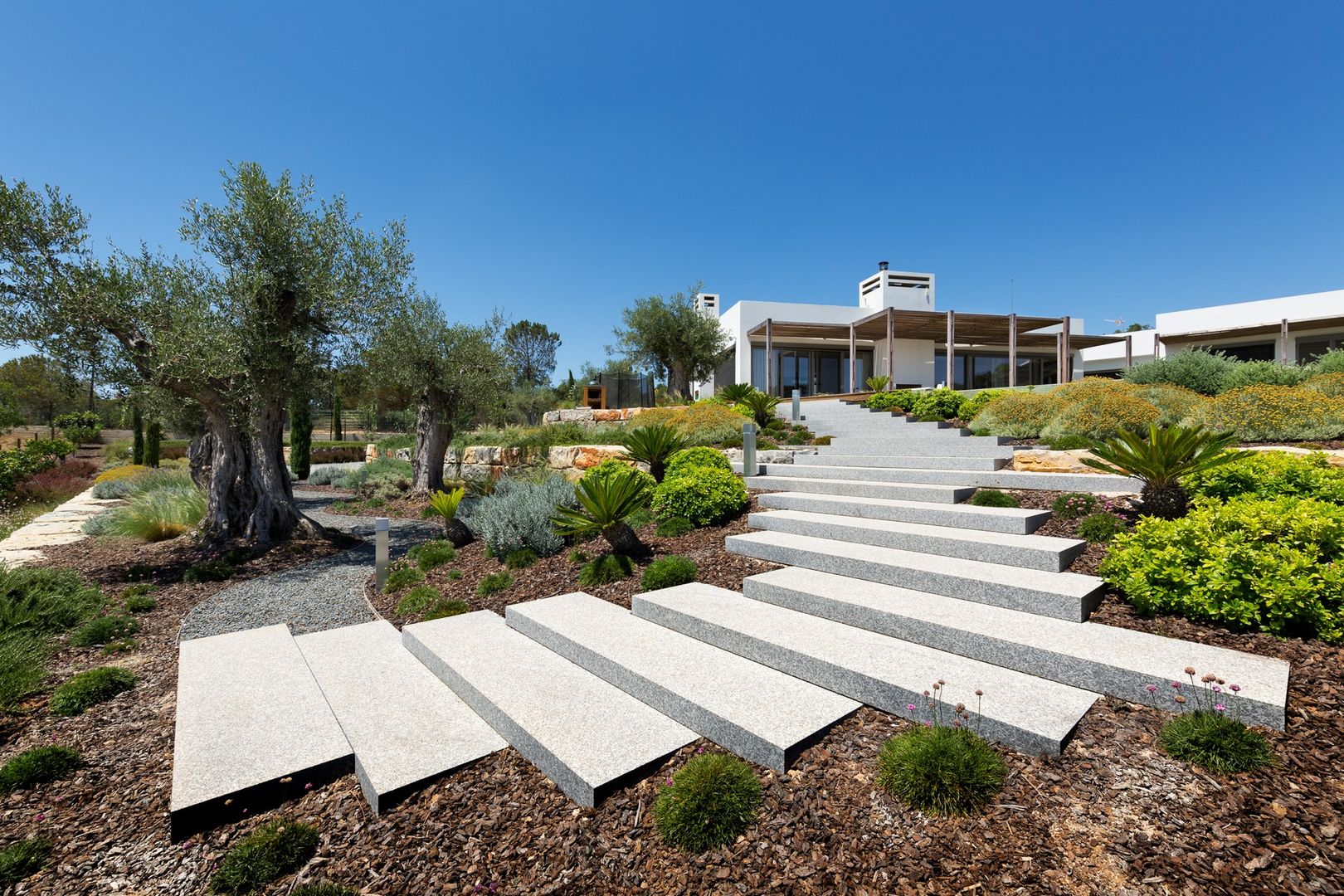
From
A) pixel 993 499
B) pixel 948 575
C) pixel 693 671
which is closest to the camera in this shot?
pixel 693 671

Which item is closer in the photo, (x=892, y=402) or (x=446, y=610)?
(x=446, y=610)

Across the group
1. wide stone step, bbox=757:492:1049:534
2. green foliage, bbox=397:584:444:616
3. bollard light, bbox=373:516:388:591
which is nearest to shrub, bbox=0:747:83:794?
green foliage, bbox=397:584:444:616

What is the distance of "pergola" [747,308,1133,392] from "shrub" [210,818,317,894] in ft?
52.0

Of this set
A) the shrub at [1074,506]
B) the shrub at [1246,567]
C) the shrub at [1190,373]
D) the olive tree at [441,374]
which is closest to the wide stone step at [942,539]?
the shrub at [1246,567]

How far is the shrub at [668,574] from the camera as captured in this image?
426 cm

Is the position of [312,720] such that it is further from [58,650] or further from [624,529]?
[58,650]

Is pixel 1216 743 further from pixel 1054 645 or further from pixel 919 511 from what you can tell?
pixel 919 511

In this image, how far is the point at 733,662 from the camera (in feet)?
9.81

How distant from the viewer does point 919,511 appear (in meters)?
4.77

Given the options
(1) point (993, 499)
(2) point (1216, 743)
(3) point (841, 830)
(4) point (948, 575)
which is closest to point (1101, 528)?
(1) point (993, 499)

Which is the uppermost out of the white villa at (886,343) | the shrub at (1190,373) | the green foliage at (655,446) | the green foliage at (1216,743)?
the white villa at (886,343)

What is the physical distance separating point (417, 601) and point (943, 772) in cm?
454

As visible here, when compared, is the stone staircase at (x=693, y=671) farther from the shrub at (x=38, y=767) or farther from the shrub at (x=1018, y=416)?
the shrub at (x=1018, y=416)

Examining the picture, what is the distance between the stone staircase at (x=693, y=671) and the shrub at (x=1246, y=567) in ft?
1.02
